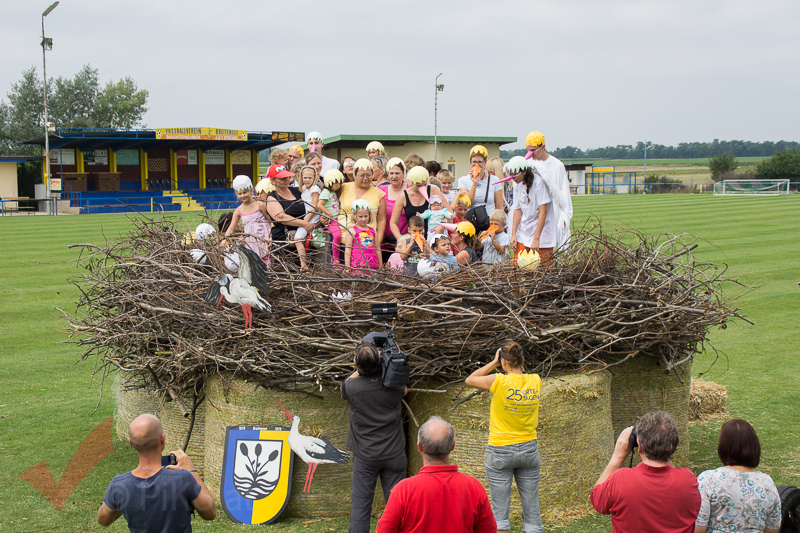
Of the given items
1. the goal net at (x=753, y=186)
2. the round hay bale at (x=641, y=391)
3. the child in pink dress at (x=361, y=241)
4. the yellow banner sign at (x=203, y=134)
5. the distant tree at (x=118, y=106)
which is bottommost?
the round hay bale at (x=641, y=391)

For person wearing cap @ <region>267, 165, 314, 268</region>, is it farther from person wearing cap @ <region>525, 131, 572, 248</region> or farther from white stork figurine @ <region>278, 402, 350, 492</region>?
person wearing cap @ <region>525, 131, 572, 248</region>

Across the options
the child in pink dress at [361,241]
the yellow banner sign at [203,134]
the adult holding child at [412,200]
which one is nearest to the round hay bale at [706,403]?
the adult holding child at [412,200]

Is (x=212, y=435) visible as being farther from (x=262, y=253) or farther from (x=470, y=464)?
Answer: (x=470, y=464)

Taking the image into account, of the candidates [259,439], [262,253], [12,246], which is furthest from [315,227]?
[12,246]

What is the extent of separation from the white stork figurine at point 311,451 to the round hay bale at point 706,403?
3.91m

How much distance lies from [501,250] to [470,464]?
285 cm

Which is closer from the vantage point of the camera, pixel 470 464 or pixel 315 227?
pixel 470 464

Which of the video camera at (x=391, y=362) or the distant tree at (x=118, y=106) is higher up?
the distant tree at (x=118, y=106)

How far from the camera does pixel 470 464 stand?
15.6 ft

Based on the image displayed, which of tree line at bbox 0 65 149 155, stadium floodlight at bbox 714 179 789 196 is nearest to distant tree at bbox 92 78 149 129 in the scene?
tree line at bbox 0 65 149 155

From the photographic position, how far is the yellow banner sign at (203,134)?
153ft

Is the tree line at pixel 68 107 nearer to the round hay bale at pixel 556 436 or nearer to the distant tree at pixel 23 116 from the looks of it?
the distant tree at pixel 23 116

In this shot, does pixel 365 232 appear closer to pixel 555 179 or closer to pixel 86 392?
pixel 555 179

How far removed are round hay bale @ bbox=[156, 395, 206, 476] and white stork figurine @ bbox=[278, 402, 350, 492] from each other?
1.09 metres
